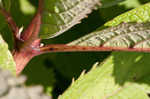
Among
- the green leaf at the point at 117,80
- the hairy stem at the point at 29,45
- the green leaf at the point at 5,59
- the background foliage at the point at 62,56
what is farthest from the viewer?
the background foliage at the point at 62,56

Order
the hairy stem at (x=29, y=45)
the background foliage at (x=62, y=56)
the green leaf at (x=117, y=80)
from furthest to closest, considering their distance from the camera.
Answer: the background foliage at (x=62, y=56), the green leaf at (x=117, y=80), the hairy stem at (x=29, y=45)

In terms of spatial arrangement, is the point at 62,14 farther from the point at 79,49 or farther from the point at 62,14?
the point at 79,49

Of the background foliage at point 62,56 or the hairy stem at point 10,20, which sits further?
the background foliage at point 62,56

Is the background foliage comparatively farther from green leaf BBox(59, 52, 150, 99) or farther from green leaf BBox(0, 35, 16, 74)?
green leaf BBox(0, 35, 16, 74)

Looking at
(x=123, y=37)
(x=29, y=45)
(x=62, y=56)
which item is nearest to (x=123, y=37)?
(x=123, y=37)

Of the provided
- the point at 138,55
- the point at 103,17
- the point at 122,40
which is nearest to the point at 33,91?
the point at 122,40

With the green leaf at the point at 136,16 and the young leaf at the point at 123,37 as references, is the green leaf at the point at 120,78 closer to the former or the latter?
the green leaf at the point at 136,16

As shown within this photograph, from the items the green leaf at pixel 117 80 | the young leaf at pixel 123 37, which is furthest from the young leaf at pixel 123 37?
the green leaf at pixel 117 80

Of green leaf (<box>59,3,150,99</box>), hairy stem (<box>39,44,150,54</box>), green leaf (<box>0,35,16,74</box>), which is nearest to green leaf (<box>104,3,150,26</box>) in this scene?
green leaf (<box>59,3,150,99</box>)

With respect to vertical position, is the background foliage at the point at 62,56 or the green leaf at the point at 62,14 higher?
the green leaf at the point at 62,14
